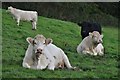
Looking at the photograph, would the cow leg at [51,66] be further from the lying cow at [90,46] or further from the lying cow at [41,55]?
the lying cow at [90,46]

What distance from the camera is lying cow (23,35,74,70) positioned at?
1138cm

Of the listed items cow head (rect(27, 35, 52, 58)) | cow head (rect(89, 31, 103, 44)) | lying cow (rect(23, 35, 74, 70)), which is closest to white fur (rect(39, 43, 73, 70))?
lying cow (rect(23, 35, 74, 70))

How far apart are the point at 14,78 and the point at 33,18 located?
51.8 feet

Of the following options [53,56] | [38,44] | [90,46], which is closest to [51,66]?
[53,56]

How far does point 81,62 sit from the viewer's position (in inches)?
553

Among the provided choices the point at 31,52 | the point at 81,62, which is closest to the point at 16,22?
the point at 81,62

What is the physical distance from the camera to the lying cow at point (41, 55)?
1138 cm

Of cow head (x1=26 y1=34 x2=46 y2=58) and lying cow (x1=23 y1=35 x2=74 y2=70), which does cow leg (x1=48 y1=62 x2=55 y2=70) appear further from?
cow head (x1=26 y1=34 x2=46 y2=58)

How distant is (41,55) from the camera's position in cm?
1161

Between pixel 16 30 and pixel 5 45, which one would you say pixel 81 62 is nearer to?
pixel 5 45

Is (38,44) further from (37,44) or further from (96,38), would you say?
(96,38)

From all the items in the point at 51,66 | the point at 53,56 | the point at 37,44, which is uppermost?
the point at 37,44

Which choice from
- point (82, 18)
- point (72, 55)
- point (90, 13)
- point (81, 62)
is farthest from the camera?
point (90, 13)

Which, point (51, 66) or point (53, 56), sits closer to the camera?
point (51, 66)
